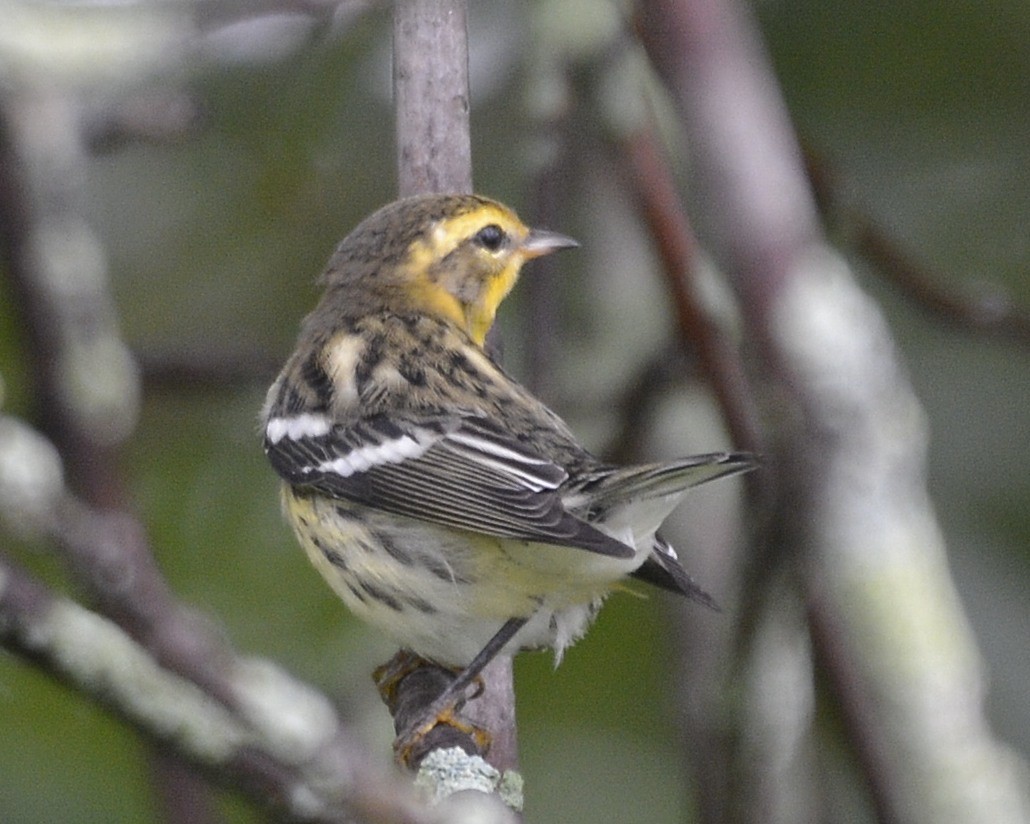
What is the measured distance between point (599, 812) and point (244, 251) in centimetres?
210

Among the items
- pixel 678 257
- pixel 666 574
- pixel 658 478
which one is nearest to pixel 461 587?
pixel 666 574

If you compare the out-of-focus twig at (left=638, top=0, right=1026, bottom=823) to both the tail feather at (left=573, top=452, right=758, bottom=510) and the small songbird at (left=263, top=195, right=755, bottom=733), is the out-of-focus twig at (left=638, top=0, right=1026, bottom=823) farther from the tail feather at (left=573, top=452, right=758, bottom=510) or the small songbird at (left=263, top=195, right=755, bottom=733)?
the small songbird at (left=263, top=195, right=755, bottom=733)

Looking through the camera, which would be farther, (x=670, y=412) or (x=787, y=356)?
(x=670, y=412)

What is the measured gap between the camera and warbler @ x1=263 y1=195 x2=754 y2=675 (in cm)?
325

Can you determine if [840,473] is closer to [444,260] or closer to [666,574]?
[666,574]

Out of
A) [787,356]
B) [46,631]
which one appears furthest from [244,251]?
[46,631]

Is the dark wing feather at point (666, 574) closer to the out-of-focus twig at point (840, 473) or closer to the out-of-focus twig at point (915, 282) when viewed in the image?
the out-of-focus twig at point (915, 282)

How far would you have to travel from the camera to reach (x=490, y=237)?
4.23 meters

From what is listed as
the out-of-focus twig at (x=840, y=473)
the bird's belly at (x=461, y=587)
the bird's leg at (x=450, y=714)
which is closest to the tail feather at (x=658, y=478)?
the bird's belly at (x=461, y=587)

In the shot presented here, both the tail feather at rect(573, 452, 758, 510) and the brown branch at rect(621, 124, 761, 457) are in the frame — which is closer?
the tail feather at rect(573, 452, 758, 510)

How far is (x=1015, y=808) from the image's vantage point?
1.68 meters

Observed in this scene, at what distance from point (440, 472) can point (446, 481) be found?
37mm

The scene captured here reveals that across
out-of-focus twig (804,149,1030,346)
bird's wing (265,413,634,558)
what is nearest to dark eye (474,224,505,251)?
bird's wing (265,413,634,558)

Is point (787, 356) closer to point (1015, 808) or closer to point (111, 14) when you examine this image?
point (1015, 808)
